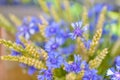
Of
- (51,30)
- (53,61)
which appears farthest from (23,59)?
(51,30)

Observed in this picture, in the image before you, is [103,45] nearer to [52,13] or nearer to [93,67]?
[52,13]

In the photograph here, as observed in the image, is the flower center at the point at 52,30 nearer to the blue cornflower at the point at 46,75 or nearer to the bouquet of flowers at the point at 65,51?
the bouquet of flowers at the point at 65,51

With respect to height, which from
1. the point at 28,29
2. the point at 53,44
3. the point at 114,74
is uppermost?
the point at 28,29

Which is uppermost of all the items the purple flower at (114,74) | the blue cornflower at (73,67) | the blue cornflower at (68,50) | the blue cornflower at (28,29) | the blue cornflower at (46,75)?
the blue cornflower at (28,29)

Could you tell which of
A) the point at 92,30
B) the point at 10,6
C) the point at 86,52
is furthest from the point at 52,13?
the point at 10,6

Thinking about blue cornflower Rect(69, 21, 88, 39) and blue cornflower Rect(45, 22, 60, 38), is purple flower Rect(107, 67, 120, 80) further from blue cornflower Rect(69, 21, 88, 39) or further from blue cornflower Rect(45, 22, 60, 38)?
blue cornflower Rect(45, 22, 60, 38)

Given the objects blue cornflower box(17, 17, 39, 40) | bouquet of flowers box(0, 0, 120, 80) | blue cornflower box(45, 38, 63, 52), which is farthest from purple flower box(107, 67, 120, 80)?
blue cornflower box(17, 17, 39, 40)

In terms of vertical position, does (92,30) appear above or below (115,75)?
above

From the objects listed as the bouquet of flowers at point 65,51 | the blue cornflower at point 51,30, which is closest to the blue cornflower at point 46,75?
the bouquet of flowers at point 65,51

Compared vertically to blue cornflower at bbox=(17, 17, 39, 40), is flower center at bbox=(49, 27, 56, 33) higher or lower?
lower

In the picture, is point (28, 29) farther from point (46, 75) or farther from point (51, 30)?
point (46, 75)

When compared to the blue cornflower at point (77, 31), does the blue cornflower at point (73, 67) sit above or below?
below
